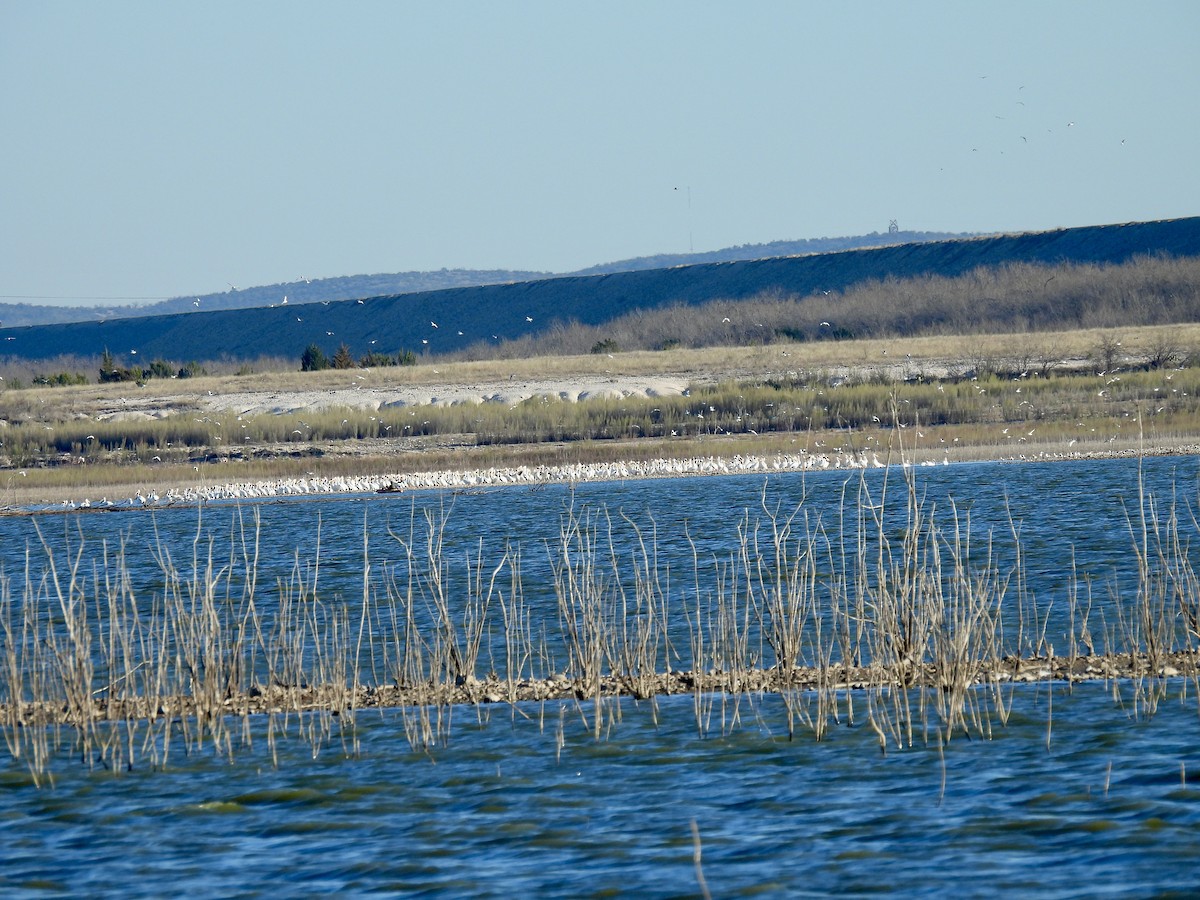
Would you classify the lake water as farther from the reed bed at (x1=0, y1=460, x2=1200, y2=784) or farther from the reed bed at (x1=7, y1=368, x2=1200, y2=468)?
the reed bed at (x1=7, y1=368, x2=1200, y2=468)

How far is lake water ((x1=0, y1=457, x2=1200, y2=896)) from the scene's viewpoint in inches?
280

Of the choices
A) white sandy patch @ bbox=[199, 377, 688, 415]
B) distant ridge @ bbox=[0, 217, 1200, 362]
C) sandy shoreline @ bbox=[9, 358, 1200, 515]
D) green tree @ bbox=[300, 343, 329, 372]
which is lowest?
sandy shoreline @ bbox=[9, 358, 1200, 515]

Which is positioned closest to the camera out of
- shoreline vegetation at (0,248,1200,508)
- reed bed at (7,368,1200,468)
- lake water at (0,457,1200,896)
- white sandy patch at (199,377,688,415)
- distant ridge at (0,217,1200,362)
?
lake water at (0,457,1200,896)

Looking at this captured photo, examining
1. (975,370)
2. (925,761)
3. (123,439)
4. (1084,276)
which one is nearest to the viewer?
(925,761)

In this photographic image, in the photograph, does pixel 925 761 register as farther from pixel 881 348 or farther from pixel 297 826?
pixel 881 348

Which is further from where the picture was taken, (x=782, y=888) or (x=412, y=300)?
(x=412, y=300)

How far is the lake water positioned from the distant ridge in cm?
7833

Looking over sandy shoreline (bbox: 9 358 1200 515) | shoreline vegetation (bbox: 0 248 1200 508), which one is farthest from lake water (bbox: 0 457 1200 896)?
sandy shoreline (bbox: 9 358 1200 515)

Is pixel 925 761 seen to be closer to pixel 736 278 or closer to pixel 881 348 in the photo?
pixel 881 348

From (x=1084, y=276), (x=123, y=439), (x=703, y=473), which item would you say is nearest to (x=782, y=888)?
(x=703, y=473)

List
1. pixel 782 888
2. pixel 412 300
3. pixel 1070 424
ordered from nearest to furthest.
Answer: pixel 782 888 → pixel 1070 424 → pixel 412 300

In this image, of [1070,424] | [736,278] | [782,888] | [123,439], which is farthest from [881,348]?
[736,278]

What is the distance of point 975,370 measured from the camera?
38875 millimetres

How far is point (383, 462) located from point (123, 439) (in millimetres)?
7607
